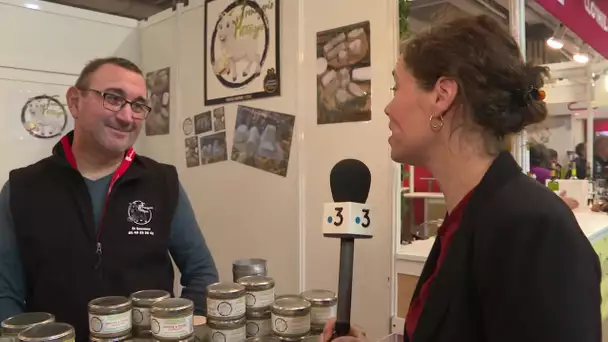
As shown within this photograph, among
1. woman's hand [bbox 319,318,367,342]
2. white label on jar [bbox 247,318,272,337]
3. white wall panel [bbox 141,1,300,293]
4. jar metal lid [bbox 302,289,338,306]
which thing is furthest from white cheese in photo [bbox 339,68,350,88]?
woman's hand [bbox 319,318,367,342]

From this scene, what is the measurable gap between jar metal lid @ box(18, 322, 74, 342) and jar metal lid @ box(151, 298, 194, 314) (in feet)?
0.61

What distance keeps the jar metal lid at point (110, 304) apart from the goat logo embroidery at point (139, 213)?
0.43 m

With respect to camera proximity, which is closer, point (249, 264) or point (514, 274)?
point (514, 274)

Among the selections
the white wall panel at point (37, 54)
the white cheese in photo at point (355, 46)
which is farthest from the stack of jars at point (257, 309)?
the white wall panel at point (37, 54)

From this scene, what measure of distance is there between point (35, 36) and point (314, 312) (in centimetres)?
293

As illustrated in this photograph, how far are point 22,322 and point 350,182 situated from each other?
0.81 m

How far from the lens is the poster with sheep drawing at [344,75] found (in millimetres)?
2312

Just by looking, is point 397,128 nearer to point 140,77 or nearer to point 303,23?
point 140,77

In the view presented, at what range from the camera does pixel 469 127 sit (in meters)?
1.00

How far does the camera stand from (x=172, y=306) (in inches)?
46.9

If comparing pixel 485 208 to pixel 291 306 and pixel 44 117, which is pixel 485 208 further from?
pixel 44 117

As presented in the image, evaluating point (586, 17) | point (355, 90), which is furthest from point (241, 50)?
point (586, 17)

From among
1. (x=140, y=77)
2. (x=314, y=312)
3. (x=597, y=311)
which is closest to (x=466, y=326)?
(x=597, y=311)

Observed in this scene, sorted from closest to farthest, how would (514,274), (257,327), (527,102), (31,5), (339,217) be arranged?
(514,274)
(527,102)
(339,217)
(257,327)
(31,5)
